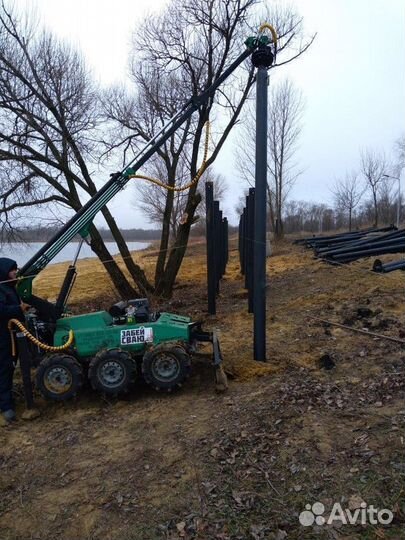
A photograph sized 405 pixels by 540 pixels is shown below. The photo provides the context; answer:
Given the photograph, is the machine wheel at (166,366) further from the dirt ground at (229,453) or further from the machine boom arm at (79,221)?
the machine boom arm at (79,221)

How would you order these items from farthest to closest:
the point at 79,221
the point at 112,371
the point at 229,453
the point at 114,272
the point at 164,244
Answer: the point at 164,244
the point at 114,272
the point at 79,221
the point at 112,371
the point at 229,453

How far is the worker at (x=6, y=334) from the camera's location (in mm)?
5281

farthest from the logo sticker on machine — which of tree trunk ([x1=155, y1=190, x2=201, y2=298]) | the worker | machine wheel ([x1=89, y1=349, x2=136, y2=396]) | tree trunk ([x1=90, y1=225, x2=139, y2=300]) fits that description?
tree trunk ([x1=155, y1=190, x2=201, y2=298])

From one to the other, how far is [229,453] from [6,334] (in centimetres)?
317

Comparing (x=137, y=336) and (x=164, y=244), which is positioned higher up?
(x=164, y=244)

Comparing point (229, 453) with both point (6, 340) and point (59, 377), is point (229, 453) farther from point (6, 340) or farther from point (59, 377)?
point (6, 340)

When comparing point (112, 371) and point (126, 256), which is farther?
point (126, 256)

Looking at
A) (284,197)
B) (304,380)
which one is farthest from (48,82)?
(284,197)

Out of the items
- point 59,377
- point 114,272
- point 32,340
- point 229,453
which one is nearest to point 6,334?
point 32,340

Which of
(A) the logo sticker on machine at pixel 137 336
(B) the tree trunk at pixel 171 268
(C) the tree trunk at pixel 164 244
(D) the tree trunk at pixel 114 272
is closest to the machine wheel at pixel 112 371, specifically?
(A) the logo sticker on machine at pixel 137 336

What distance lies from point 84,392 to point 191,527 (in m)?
3.10

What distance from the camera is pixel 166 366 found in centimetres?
538

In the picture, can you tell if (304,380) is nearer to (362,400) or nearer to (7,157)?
(362,400)

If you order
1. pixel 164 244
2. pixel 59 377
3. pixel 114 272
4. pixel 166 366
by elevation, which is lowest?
pixel 59 377
